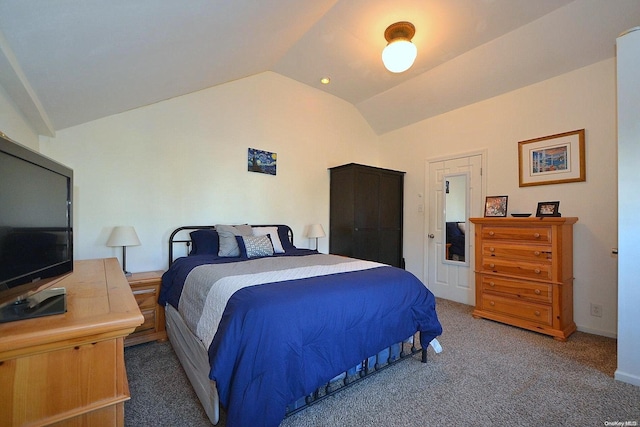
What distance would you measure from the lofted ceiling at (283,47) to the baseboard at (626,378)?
2.84m

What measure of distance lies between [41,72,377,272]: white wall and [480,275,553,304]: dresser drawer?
2208 millimetres

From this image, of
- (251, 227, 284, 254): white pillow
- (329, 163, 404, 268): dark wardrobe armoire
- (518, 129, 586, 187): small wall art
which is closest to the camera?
(518, 129, 586, 187): small wall art

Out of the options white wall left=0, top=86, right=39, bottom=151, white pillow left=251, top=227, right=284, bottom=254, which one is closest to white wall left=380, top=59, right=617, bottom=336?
white pillow left=251, top=227, right=284, bottom=254

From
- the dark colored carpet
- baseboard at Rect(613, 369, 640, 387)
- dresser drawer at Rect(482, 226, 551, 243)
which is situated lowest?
the dark colored carpet

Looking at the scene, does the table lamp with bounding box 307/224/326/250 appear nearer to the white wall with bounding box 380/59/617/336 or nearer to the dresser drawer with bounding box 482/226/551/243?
the dresser drawer with bounding box 482/226/551/243

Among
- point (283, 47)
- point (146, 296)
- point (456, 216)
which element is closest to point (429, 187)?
point (456, 216)

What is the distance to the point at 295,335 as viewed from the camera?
4.75 feet

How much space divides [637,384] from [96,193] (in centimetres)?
463

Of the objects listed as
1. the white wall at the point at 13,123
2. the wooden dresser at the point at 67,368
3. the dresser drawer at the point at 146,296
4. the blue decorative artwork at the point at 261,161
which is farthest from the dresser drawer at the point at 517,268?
the white wall at the point at 13,123

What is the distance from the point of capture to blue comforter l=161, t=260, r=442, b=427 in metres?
1.32

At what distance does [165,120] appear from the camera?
9.91ft

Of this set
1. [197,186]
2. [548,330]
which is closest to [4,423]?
[197,186]

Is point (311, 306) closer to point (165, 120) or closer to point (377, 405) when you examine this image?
point (377, 405)

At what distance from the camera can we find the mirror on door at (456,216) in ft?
12.4
